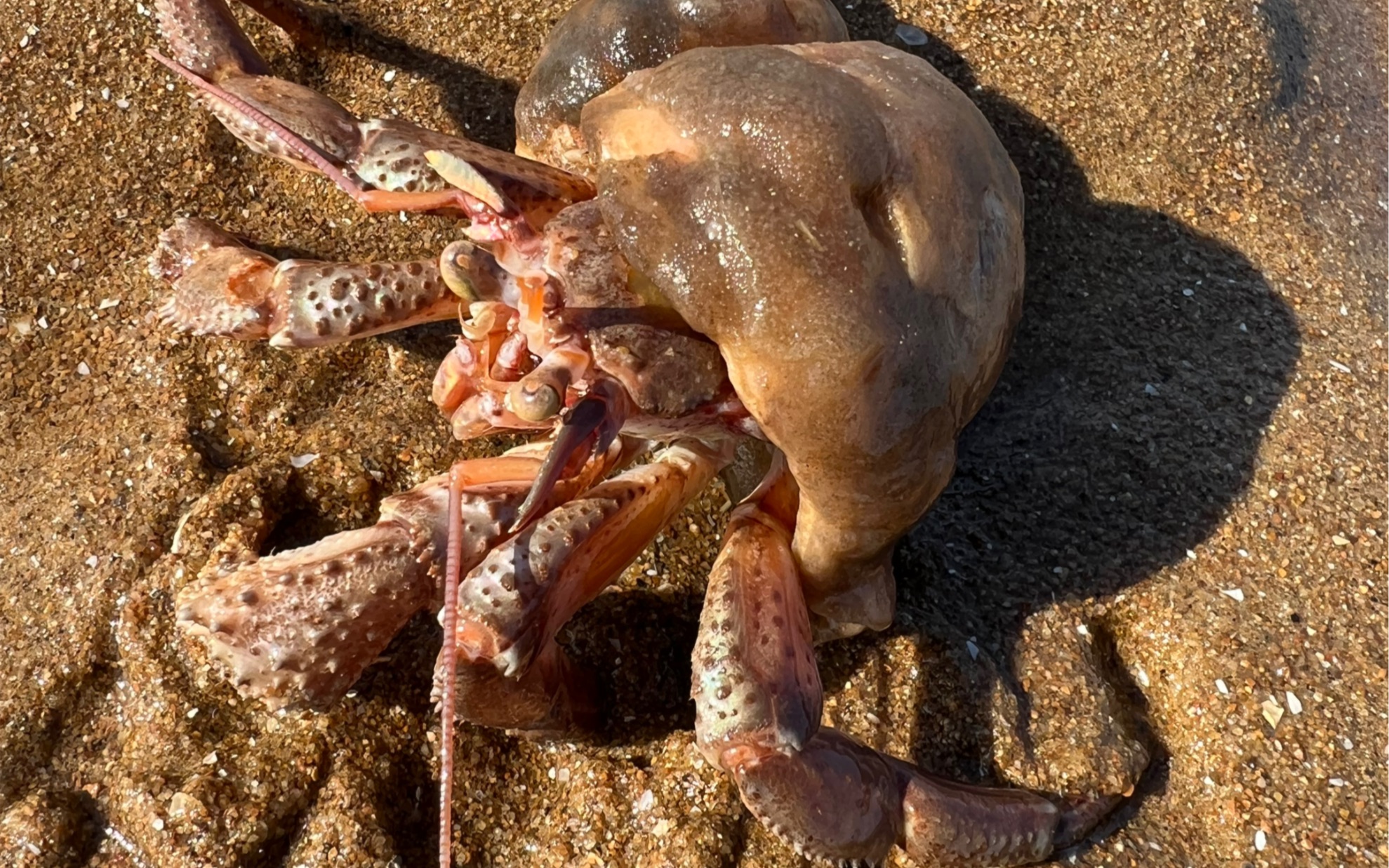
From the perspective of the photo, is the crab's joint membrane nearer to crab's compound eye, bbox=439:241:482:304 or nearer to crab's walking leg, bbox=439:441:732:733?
crab's compound eye, bbox=439:241:482:304

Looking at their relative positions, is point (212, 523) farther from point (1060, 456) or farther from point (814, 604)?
point (1060, 456)

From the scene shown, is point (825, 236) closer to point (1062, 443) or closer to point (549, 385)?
point (549, 385)

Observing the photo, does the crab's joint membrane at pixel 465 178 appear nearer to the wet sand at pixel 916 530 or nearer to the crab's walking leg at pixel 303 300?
the crab's walking leg at pixel 303 300

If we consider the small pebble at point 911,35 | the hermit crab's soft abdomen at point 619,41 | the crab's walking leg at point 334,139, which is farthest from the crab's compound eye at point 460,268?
the small pebble at point 911,35

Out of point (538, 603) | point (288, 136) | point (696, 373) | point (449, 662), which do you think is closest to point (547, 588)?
point (538, 603)

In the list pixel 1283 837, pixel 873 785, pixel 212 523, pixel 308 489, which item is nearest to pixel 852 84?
pixel 873 785

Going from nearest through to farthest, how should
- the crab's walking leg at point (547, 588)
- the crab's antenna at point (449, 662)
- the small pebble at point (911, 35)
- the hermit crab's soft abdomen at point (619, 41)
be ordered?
the crab's antenna at point (449, 662), the crab's walking leg at point (547, 588), the hermit crab's soft abdomen at point (619, 41), the small pebble at point (911, 35)

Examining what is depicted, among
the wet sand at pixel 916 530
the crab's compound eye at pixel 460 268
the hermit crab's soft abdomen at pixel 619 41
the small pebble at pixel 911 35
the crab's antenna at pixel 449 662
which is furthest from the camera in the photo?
the small pebble at pixel 911 35
